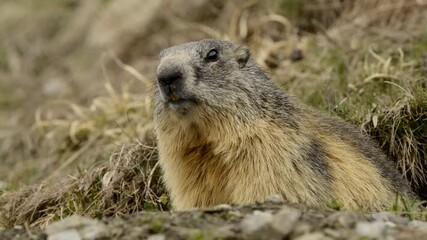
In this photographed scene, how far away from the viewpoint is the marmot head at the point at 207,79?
545 cm

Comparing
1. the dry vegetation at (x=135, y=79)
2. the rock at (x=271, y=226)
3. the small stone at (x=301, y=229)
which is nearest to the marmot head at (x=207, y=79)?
the dry vegetation at (x=135, y=79)

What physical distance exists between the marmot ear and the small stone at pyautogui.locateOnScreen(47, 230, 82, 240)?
2.06m

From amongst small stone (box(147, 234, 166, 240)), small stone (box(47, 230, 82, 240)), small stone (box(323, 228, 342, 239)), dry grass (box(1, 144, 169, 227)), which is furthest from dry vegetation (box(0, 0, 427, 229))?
small stone (box(47, 230, 82, 240))

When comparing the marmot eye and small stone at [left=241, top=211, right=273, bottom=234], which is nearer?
small stone at [left=241, top=211, right=273, bottom=234]

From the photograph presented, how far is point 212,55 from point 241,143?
2.17 feet

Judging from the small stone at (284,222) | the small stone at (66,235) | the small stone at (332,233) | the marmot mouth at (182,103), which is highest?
the marmot mouth at (182,103)

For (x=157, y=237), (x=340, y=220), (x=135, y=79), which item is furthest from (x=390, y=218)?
(x=135, y=79)

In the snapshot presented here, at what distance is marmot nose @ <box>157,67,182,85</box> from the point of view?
5.39m

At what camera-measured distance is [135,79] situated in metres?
11.5

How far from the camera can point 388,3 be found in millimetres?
10500

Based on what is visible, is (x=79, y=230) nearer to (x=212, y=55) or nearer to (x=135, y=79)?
(x=212, y=55)

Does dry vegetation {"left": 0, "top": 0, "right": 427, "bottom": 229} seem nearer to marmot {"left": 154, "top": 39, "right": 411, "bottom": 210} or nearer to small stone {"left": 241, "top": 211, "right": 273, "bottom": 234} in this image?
marmot {"left": 154, "top": 39, "right": 411, "bottom": 210}

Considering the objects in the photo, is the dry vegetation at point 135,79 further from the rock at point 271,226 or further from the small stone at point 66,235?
the small stone at point 66,235

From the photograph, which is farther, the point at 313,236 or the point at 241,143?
the point at 241,143
